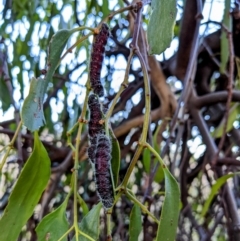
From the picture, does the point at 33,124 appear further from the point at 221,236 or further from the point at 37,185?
the point at 221,236

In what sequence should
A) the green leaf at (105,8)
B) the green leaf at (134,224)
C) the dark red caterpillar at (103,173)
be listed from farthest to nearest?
the green leaf at (105,8) < the green leaf at (134,224) < the dark red caterpillar at (103,173)

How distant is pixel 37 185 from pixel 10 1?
58 cm

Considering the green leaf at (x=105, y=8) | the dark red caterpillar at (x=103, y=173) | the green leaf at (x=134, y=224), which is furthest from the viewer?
the green leaf at (x=105, y=8)

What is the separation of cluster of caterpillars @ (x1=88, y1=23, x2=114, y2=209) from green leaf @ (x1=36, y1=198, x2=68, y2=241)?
0.08 m

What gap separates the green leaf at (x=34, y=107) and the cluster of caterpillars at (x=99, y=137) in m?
0.04

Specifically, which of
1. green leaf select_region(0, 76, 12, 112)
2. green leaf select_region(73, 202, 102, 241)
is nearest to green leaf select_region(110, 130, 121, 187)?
green leaf select_region(73, 202, 102, 241)

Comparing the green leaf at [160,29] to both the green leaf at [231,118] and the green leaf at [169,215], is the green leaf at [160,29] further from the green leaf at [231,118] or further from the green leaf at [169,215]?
the green leaf at [231,118]

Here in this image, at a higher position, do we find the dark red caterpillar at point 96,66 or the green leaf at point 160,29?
the green leaf at point 160,29

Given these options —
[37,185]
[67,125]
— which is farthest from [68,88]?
[37,185]

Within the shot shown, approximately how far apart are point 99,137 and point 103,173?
3 cm

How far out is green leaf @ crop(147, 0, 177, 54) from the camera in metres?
0.42

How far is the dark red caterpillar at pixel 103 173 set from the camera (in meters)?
0.39

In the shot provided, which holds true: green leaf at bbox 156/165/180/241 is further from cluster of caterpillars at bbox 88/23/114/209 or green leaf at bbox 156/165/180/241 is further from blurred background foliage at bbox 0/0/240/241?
blurred background foliage at bbox 0/0/240/241

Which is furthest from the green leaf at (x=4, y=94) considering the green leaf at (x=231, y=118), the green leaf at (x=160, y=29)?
the green leaf at (x=160, y=29)
